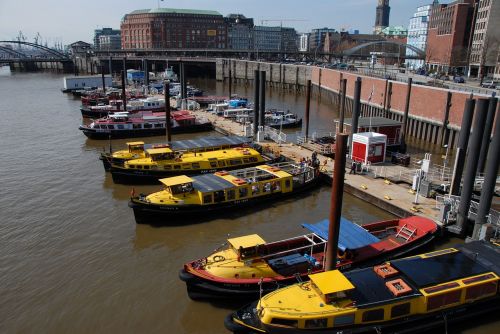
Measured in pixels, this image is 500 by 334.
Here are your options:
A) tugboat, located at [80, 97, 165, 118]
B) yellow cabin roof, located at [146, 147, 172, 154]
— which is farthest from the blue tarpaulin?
tugboat, located at [80, 97, 165, 118]

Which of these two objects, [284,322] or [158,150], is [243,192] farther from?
[284,322]

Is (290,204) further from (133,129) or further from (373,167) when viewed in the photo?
(133,129)

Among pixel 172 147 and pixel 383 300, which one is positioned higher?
pixel 172 147

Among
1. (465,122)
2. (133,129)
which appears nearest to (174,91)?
(133,129)

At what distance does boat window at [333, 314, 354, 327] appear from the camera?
1574cm

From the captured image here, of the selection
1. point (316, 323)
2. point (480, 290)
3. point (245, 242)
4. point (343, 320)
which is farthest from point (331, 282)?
point (480, 290)

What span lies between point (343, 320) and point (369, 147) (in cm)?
2532

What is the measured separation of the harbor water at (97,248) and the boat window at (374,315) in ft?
18.5

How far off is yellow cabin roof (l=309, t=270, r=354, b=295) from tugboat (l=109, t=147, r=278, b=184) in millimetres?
22516

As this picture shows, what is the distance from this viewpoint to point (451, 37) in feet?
442

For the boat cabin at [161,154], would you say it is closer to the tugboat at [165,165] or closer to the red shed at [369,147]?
the tugboat at [165,165]

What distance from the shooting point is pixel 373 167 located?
38375mm

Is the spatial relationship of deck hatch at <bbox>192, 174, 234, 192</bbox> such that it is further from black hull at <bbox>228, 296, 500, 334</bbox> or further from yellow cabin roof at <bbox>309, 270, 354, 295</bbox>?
yellow cabin roof at <bbox>309, 270, 354, 295</bbox>

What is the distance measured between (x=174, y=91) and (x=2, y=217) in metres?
73.9
